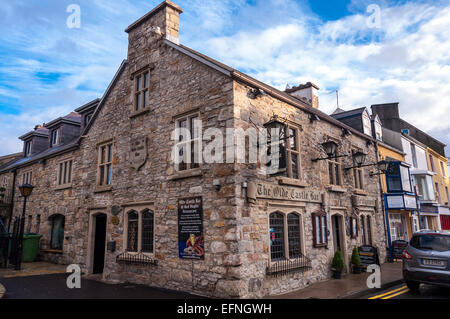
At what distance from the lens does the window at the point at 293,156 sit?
1059 centimetres

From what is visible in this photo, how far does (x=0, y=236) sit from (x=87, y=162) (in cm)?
552

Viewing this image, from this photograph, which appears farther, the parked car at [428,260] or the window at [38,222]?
the window at [38,222]

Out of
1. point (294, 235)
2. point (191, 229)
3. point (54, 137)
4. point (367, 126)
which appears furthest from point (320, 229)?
point (54, 137)

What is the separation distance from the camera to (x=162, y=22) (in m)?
11.8

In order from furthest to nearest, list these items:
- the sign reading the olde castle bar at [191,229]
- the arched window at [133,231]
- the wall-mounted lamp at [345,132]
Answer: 1. the wall-mounted lamp at [345,132]
2. the arched window at [133,231]
3. the sign reading the olde castle bar at [191,229]

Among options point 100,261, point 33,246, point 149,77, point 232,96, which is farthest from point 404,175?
point 33,246

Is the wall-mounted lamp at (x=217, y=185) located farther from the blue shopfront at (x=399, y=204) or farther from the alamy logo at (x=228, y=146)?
the blue shopfront at (x=399, y=204)

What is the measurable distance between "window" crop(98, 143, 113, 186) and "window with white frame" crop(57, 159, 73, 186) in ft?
9.97

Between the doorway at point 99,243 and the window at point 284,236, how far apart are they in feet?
25.3

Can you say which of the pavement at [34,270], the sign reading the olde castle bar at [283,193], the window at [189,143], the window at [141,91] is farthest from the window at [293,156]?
the pavement at [34,270]

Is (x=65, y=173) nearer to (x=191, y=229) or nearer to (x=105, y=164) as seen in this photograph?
(x=105, y=164)

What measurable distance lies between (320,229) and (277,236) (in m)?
2.44

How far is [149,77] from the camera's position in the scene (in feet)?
38.9
